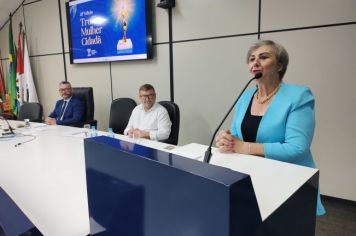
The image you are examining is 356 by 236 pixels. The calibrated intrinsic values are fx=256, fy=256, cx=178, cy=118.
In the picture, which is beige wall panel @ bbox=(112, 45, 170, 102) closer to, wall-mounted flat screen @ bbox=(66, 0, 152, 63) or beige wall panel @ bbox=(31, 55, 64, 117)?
wall-mounted flat screen @ bbox=(66, 0, 152, 63)

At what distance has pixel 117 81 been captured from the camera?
141 inches

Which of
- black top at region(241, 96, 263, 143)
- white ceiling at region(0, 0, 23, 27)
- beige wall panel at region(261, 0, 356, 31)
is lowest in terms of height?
black top at region(241, 96, 263, 143)

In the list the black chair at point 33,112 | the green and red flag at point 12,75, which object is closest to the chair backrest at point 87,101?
the black chair at point 33,112

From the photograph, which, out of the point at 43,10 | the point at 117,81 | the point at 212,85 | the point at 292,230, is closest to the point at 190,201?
the point at 292,230

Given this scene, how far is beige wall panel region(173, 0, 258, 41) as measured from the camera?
247cm

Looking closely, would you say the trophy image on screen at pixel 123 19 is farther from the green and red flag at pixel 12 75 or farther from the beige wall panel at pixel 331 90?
the green and red flag at pixel 12 75

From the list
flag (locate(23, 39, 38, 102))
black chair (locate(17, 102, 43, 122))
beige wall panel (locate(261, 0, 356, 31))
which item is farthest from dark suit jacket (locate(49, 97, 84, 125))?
beige wall panel (locate(261, 0, 356, 31))

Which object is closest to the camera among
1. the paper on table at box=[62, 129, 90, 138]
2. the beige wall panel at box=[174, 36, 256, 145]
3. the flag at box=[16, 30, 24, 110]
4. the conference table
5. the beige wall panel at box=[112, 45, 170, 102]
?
the conference table

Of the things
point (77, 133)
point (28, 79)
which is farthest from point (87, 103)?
point (28, 79)

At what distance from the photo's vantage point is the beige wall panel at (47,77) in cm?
435

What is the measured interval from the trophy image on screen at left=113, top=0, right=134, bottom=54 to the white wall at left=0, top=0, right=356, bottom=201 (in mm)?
210

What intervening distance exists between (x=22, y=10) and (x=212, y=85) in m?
4.02

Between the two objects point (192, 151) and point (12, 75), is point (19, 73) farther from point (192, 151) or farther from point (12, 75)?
point (192, 151)

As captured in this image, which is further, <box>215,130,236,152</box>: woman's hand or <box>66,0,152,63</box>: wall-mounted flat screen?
<box>66,0,152,63</box>: wall-mounted flat screen
